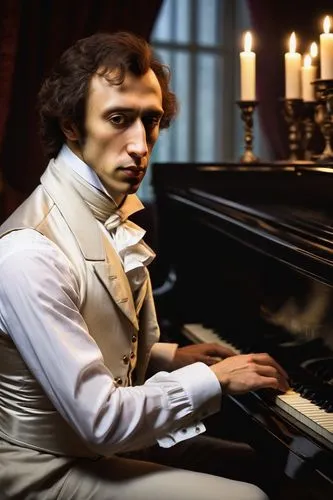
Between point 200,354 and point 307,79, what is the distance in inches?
49.2

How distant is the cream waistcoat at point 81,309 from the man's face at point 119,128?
0.09 meters

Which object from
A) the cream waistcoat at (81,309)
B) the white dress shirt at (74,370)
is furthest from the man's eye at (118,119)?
the white dress shirt at (74,370)

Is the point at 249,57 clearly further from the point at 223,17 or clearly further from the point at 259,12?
the point at 223,17

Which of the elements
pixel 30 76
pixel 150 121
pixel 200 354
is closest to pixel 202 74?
pixel 30 76

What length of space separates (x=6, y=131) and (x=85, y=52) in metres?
1.80

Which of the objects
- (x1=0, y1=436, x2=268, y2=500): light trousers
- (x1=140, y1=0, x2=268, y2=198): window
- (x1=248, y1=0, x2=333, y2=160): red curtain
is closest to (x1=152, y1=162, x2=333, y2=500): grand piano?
(x1=0, y1=436, x2=268, y2=500): light trousers

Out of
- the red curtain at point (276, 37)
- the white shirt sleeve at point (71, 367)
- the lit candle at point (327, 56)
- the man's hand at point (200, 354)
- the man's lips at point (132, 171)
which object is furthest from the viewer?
the red curtain at point (276, 37)

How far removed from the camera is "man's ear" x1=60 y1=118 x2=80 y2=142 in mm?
1776

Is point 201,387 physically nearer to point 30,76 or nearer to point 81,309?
point 81,309

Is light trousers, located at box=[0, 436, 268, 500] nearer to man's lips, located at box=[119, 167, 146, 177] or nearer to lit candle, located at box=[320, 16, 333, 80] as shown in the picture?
man's lips, located at box=[119, 167, 146, 177]

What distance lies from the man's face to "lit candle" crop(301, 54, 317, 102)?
1.27 meters

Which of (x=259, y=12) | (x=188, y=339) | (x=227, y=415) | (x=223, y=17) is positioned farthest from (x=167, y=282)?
Answer: (x=223, y=17)

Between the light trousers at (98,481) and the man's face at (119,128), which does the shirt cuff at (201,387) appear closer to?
the light trousers at (98,481)

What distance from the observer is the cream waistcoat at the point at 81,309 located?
1695 mm
